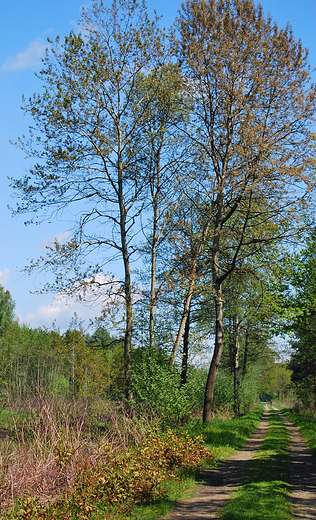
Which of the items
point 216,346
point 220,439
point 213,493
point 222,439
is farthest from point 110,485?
point 216,346

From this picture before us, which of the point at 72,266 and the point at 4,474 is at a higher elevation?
the point at 72,266

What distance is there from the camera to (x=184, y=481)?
9.42m

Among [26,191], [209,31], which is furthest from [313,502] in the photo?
[209,31]

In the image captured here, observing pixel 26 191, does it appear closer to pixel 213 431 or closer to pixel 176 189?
pixel 176 189

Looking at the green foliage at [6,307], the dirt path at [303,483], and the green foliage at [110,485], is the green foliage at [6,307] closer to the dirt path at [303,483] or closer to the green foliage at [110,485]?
the dirt path at [303,483]

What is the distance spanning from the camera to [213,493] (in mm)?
8734

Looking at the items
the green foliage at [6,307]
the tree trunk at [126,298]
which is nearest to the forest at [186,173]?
the tree trunk at [126,298]

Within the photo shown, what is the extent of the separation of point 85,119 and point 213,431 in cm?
1155

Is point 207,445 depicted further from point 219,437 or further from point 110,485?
point 110,485

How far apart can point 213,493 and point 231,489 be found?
1.45 ft

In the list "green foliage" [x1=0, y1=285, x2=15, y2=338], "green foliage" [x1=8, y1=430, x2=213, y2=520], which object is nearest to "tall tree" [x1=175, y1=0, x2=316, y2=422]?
"green foliage" [x1=8, y1=430, x2=213, y2=520]

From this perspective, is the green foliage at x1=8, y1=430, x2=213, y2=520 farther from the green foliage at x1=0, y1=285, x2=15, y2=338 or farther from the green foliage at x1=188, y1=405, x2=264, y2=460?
the green foliage at x1=0, y1=285, x2=15, y2=338

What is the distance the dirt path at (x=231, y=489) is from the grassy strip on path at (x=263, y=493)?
7.5 inches

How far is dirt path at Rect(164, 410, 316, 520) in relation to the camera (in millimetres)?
7297
